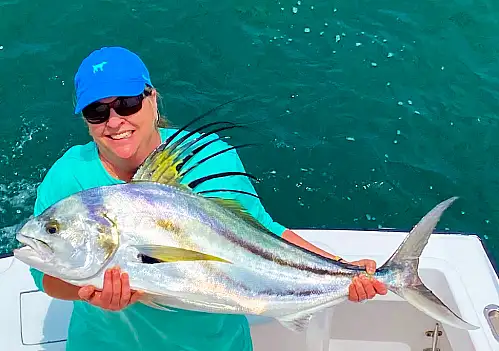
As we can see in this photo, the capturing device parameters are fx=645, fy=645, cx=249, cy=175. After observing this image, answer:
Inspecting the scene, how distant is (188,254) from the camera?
5.48 feet

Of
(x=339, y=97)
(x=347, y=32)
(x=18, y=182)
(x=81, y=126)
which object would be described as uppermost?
(x=347, y=32)

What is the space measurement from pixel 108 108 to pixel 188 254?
0.49m

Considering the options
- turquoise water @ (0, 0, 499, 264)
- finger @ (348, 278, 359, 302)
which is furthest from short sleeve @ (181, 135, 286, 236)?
turquoise water @ (0, 0, 499, 264)

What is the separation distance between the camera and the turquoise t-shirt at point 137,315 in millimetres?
1925

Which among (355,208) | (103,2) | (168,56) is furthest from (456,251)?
(103,2)

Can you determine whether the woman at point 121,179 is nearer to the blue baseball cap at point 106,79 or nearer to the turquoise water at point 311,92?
the blue baseball cap at point 106,79

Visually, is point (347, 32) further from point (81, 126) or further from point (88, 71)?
point (88, 71)

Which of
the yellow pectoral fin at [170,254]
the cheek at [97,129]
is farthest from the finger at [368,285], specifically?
the cheek at [97,129]

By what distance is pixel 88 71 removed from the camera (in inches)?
71.9

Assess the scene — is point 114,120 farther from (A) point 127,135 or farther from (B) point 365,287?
(B) point 365,287

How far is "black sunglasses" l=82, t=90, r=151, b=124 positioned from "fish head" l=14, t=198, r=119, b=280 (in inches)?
13.0

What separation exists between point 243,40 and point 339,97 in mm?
1261

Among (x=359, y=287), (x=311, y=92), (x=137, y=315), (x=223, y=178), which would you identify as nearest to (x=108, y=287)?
(x=137, y=315)

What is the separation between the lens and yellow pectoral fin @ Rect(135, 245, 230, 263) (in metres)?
1.61
